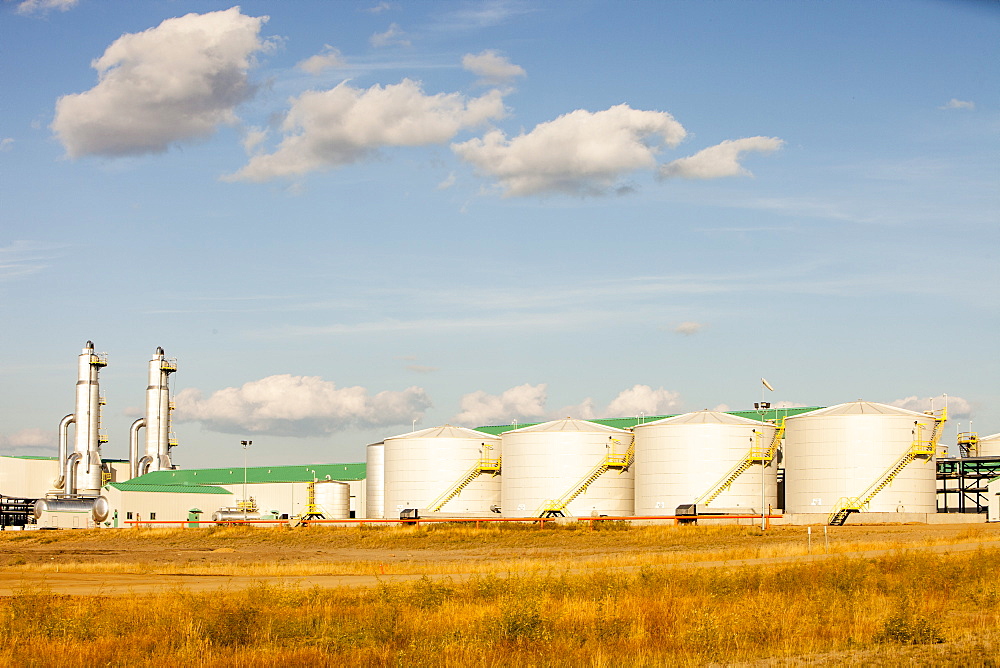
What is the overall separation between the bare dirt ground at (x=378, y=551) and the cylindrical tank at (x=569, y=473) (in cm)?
1258

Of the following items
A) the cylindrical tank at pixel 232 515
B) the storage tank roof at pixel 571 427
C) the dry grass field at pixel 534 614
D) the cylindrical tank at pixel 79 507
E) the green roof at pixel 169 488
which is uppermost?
the storage tank roof at pixel 571 427

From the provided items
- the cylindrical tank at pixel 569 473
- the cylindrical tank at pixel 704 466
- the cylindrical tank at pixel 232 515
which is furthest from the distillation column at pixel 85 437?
the cylindrical tank at pixel 704 466

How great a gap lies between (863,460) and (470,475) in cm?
3223

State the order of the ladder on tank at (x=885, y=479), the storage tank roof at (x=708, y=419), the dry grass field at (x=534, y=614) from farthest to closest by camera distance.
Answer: the storage tank roof at (x=708, y=419) → the ladder on tank at (x=885, y=479) → the dry grass field at (x=534, y=614)

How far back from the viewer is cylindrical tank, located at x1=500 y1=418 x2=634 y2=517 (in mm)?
83938

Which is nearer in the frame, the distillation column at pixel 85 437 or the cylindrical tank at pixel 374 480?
the cylindrical tank at pixel 374 480

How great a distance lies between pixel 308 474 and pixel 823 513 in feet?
210

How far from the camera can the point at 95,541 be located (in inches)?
2940

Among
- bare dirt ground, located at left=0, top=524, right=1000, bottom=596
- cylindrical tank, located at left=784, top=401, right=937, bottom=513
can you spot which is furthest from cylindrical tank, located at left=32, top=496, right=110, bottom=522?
cylindrical tank, located at left=784, top=401, right=937, bottom=513

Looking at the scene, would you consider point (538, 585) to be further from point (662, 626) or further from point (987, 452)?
point (987, 452)

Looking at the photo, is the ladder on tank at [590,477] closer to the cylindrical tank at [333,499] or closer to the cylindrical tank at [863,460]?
the cylindrical tank at [863,460]

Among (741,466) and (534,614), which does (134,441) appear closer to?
(741,466)

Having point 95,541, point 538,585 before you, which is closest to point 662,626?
point 538,585

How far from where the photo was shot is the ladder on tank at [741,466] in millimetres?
77625
